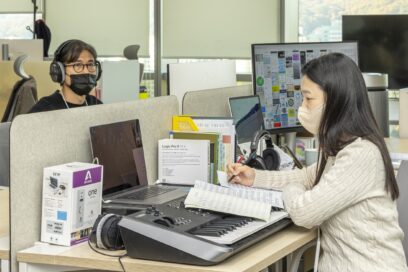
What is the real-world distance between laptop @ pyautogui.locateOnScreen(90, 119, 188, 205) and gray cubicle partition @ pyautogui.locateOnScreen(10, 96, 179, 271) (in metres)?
0.04

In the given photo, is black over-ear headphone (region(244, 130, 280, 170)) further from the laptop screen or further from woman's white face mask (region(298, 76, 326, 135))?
woman's white face mask (region(298, 76, 326, 135))

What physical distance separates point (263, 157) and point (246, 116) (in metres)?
0.38

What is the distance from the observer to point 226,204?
2117 mm

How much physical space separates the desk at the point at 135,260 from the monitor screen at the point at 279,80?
1384 millimetres

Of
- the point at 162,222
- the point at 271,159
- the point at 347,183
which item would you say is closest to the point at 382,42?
the point at 271,159

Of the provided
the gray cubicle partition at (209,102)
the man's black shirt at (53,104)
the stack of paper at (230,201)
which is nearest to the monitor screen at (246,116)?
the gray cubicle partition at (209,102)

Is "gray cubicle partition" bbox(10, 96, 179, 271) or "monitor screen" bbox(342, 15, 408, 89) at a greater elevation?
"monitor screen" bbox(342, 15, 408, 89)

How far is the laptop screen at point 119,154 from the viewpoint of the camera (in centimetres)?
232

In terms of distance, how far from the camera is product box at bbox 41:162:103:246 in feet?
6.63

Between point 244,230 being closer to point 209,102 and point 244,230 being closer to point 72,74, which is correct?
point 209,102

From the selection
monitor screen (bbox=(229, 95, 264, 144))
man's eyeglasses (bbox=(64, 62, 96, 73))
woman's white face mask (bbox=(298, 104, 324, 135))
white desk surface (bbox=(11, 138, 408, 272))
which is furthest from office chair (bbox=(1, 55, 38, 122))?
woman's white face mask (bbox=(298, 104, 324, 135))

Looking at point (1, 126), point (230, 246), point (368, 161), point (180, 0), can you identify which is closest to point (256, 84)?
point (1, 126)

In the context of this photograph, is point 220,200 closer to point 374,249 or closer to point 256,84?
point 374,249

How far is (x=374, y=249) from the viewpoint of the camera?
211 cm
